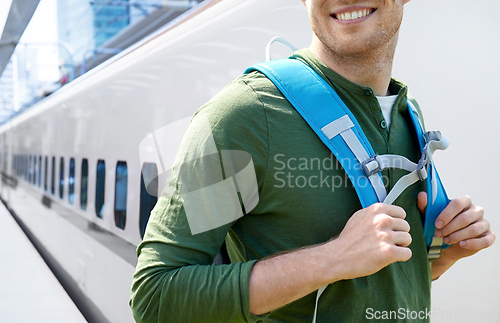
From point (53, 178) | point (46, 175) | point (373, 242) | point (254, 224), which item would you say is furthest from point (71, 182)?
point (373, 242)

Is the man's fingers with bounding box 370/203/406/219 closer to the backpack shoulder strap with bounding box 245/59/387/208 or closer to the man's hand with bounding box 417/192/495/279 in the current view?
the backpack shoulder strap with bounding box 245/59/387/208

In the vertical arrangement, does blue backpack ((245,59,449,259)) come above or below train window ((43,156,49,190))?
above

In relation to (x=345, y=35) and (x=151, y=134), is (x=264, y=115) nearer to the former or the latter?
(x=345, y=35)

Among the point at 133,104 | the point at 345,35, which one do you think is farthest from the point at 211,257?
the point at 133,104

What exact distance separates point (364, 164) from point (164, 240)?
0.44m

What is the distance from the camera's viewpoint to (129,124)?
313 centimetres

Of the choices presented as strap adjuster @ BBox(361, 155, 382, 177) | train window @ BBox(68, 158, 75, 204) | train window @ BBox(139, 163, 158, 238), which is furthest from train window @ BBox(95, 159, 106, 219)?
strap adjuster @ BBox(361, 155, 382, 177)

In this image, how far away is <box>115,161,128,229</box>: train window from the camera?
10.3 feet

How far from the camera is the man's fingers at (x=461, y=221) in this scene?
113 cm

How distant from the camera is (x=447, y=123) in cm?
159

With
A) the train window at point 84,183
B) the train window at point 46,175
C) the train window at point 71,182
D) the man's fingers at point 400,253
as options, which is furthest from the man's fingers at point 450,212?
the train window at point 46,175

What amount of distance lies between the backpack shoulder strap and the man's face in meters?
0.13

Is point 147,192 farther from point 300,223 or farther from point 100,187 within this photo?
point 300,223

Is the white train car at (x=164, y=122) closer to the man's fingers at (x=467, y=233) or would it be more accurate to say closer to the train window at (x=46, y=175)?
the man's fingers at (x=467, y=233)
